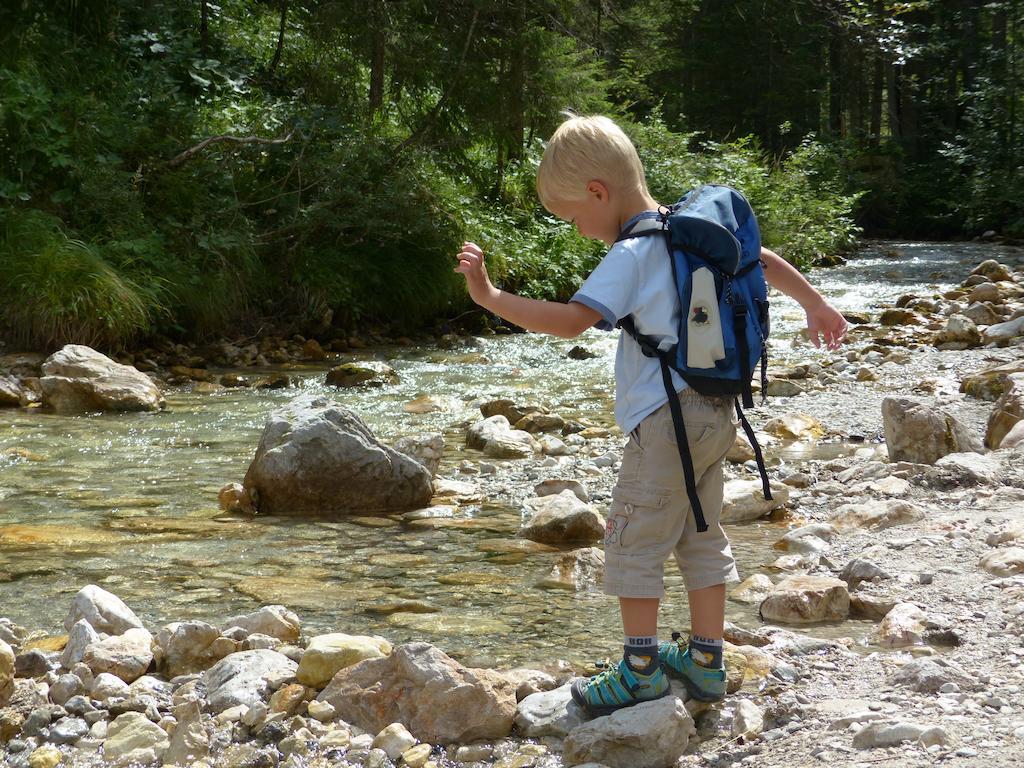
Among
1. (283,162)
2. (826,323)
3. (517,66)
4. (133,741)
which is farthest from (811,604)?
(517,66)

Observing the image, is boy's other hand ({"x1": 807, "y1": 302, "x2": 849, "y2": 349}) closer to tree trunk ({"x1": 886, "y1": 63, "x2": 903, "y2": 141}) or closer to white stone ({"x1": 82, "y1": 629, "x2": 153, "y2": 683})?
white stone ({"x1": 82, "y1": 629, "x2": 153, "y2": 683})

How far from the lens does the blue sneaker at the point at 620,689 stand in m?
2.44

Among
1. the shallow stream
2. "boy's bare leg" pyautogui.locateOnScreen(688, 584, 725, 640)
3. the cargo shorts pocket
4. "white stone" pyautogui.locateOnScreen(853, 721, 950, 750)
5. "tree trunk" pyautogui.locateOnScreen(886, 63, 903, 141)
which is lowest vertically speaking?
the shallow stream

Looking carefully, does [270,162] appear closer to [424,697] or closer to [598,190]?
[598,190]

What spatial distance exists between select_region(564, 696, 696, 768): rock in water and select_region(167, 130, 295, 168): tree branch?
8.82 meters

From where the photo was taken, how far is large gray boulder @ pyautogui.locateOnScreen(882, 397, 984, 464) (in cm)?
520

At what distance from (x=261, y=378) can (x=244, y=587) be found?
507 centimetres

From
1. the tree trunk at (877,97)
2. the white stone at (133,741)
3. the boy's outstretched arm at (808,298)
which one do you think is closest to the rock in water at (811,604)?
the boy's outstretched arm at (808,298)

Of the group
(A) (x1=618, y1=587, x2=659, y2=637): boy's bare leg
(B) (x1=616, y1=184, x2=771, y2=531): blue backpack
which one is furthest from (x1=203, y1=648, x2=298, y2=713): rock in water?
(B) (x1=616, y1=184, x2=771, y2=531): blue backpack

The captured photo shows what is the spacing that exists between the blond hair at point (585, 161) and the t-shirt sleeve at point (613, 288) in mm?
197

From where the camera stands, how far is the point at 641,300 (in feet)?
7.98

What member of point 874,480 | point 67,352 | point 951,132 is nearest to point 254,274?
point 67,352

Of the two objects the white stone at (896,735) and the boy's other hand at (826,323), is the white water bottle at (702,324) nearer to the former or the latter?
the boy's other hand at (826,323)

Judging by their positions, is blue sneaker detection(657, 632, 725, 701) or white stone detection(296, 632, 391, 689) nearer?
blue sneaker detection(657, 632, 725, 701)
